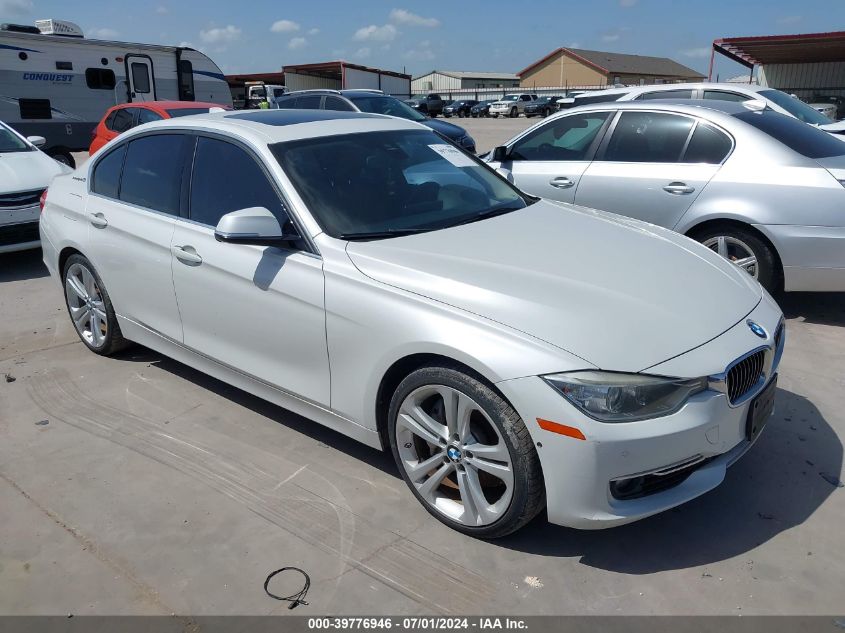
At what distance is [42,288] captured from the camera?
6.94m

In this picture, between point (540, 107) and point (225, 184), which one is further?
point (540, 107)

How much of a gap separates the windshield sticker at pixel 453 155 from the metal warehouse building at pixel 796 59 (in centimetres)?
2751

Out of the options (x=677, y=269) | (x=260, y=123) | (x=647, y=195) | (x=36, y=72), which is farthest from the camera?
(x=36, y=72)

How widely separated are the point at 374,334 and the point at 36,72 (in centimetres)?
1512

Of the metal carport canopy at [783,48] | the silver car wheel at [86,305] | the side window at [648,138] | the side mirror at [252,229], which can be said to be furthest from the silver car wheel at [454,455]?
the metal carport canopy at [783,48]

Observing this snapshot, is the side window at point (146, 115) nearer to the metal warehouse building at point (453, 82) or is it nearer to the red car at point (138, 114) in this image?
the red car at point (138, 114)

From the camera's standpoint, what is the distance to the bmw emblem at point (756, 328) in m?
2.98

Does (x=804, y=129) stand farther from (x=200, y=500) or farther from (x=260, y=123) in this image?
(x=200, y=500)

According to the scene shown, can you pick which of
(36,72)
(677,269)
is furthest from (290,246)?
(36,72)

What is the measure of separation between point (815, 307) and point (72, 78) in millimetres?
15379

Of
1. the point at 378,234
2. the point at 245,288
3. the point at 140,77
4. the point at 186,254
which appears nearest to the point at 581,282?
the point at 378,234

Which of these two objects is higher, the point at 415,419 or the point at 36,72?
the point at 36,72

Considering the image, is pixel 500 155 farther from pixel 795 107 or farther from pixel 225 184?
pixel 795 107

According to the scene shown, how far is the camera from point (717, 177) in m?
5.50
